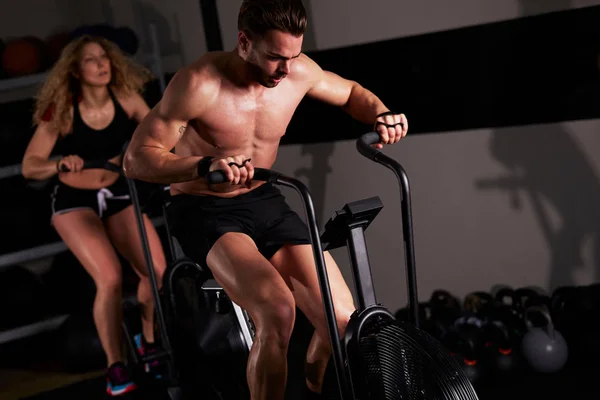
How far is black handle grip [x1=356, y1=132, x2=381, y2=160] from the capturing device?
7.22 feet

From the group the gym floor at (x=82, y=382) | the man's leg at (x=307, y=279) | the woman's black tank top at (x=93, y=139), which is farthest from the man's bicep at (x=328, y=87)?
the woman's black tank top at (x=93, y=139)

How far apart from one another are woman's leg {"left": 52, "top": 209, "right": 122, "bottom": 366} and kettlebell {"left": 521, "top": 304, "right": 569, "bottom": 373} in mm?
1865

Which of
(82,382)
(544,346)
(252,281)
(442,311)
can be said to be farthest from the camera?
(82,382)

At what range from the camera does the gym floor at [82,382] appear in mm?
3193

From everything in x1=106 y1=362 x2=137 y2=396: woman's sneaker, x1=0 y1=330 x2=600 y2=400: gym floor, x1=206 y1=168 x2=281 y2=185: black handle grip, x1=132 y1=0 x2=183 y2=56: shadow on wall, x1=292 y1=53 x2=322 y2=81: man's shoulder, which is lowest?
x1=0 y1=330 x2=600 y2=400: gym floor

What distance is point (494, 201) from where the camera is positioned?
146 inches

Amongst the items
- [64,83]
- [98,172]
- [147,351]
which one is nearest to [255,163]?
[147,351]

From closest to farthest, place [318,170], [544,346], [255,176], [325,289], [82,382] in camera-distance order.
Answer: [325,289] < [255,176] < [544,346] < [82,382] < [318,170]

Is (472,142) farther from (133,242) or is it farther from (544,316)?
(133,242)

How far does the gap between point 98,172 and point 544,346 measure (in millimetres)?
2189

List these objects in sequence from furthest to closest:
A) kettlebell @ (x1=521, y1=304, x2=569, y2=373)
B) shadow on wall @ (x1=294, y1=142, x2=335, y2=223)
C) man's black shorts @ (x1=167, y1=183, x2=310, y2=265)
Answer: shadow on wall @ (x1=294, y1=142, x2=335, y2=223) < kettlebell @ (x1=521, y1=304, x2=569, y2=373) < man's black shorts @ (x1=167, y1=183, x2=310, y2=265)

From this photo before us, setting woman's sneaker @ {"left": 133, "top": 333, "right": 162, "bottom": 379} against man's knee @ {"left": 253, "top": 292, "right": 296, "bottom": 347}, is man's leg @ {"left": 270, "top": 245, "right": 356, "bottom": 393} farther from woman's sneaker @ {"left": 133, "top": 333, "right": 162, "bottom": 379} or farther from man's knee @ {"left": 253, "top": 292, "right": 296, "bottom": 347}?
woman's sneaker @ {"left": 133, "top": 333, "right": 162, "bottom": 379}

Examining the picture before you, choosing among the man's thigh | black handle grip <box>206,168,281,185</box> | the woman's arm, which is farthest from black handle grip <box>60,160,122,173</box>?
black handle grip <box>206,168,281,185</box>

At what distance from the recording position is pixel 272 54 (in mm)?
2234
